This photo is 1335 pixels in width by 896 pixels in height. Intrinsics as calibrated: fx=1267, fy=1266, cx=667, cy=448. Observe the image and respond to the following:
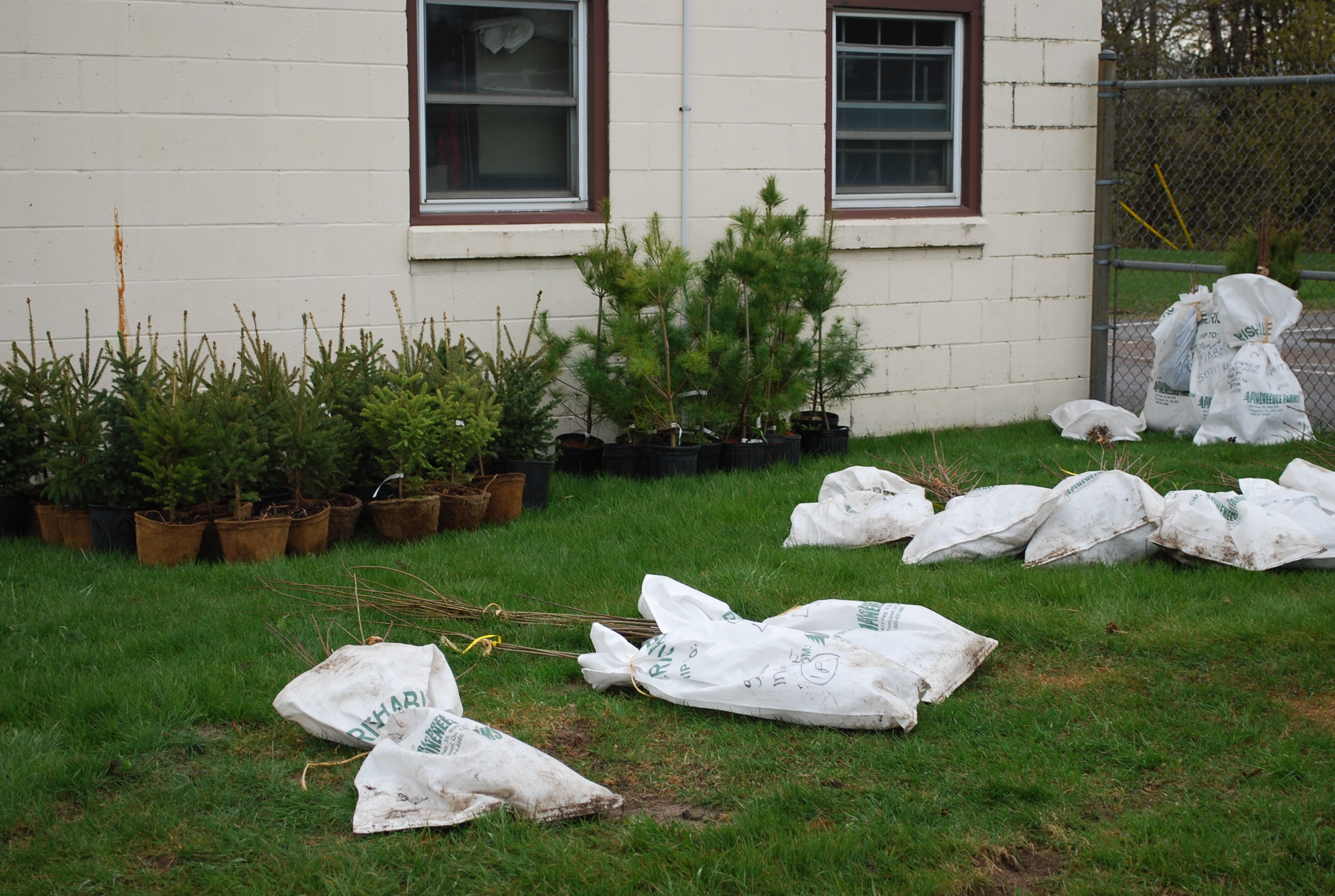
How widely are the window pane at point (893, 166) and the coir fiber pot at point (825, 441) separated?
1810 mm

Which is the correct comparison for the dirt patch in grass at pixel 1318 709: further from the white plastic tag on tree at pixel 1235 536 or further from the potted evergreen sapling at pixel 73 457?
the potted evergreen sapling at pixel 73 457

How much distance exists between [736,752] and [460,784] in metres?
0.82

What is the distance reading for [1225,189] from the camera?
605 inches

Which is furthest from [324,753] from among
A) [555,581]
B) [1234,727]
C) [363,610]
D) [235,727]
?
[1234,727]

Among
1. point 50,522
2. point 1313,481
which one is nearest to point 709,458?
point 1313,481

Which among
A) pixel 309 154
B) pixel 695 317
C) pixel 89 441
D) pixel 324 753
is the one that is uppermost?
pixel 309 154

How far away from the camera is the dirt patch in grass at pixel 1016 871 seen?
2.87 m

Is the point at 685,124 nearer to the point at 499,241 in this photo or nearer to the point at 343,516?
the point at 499,241

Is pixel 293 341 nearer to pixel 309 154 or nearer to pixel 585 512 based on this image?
pixel 309 154

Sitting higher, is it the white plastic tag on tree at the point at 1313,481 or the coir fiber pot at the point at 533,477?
the white plastic tag on tree at the point at 1313,481

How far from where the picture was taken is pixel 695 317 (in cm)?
757

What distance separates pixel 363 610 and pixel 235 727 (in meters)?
1.09

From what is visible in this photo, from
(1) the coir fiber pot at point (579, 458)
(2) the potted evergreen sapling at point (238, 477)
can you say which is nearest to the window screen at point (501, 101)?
(1) the coir fiber pot at point (579, 458)

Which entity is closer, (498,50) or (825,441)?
(498,50)
